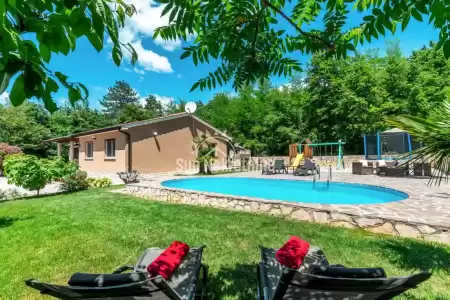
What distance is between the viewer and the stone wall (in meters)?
5.48

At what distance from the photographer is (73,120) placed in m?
35.9

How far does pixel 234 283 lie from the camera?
3.79m

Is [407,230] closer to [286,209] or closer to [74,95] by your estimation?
[286,209]

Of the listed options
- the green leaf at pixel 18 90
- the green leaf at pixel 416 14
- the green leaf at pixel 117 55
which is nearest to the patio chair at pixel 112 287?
the green leaf at pixel 18 90

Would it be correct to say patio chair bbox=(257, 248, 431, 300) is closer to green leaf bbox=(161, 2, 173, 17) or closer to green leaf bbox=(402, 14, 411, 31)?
green leaf bbox=(402, 14, 411, 31)

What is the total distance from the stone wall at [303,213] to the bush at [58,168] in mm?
4250

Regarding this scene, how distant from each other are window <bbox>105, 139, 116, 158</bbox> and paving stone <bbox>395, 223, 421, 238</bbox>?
19504 millimetres

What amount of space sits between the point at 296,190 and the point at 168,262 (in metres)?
12.6

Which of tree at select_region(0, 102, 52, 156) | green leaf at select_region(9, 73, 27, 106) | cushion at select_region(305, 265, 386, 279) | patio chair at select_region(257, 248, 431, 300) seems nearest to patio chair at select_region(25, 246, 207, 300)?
patio chair at select_region(257, 248, 431, 300)

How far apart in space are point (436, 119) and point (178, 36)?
296 centimetres

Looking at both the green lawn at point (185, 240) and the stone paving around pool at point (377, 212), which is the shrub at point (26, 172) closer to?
the green lawn at point (185, 240)

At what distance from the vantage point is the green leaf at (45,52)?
1055 mm

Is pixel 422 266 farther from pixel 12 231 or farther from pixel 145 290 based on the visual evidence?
pixel 12 231

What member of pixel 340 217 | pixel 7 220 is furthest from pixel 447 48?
pixel 7 220
